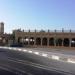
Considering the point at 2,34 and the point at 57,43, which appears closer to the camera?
the point at 57,43

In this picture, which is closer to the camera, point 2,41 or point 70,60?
point 70,60

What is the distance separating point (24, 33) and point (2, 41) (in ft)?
36.3

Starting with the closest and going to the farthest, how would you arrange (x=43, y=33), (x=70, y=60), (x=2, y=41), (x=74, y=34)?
(x=70, y=60)
(x=74, y=34)
(x=43, y=33)
(x=2, y=41)

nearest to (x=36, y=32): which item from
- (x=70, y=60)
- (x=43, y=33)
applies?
(x=43, y=33)

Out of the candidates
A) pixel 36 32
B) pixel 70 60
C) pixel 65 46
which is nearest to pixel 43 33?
pixel 36 32

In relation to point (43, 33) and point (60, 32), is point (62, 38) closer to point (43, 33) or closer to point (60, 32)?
point (60, 32)

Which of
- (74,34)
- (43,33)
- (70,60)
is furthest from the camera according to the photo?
(43,33)

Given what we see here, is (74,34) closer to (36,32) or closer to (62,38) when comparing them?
(62,38)

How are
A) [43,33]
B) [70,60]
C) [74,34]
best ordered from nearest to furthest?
[70,60] → [74,34] → [43,33]

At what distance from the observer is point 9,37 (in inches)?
4289

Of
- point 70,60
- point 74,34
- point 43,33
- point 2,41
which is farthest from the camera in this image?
point 2,41

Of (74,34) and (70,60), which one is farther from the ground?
(74,34)

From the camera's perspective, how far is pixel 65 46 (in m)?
87.1

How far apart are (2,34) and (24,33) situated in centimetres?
1278
